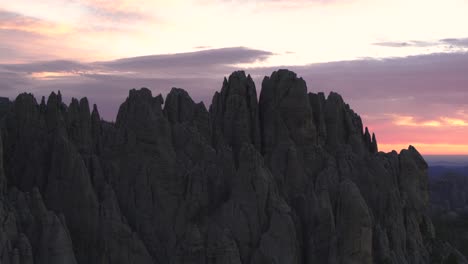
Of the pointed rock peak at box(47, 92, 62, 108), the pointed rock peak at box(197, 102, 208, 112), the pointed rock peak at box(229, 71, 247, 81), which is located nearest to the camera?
the pointed rock peak at box(47, 92, 62, 108)

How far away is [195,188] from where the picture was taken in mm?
50094

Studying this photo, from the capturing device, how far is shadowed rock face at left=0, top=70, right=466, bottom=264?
153 feet

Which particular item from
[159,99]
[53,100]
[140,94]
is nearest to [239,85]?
[159,99]

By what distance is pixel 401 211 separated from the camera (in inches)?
2254

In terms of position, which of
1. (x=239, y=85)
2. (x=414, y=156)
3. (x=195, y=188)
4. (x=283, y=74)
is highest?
(x=283, y=74)

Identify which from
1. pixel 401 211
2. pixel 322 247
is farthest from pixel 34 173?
pixel 401 211

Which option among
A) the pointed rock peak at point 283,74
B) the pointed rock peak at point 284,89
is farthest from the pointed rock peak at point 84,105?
the pointed rock peak at point 283,74

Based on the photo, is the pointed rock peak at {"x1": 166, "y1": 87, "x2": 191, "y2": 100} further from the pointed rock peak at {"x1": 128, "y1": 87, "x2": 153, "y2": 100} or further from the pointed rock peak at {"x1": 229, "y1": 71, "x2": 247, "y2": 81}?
the pointed rock peak at {"x1": 128, "y1": 87, "x2": 153, "y2": 100}

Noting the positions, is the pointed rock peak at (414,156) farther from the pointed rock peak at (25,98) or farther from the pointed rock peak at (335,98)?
the pointed rock peak at (25,98)

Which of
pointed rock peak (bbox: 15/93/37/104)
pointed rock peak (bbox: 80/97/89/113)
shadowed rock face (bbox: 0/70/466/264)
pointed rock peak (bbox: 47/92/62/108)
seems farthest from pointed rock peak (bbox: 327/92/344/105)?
pointed rock peak (bbox: 15/93/37/104)

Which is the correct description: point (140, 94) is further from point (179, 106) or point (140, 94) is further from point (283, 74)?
point (283, 74)

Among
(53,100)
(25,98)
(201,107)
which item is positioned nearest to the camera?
(25,98)

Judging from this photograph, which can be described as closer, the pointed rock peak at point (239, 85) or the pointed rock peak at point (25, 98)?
the pointed rock peak at point (25, 98)

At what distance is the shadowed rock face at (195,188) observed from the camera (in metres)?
46.6
